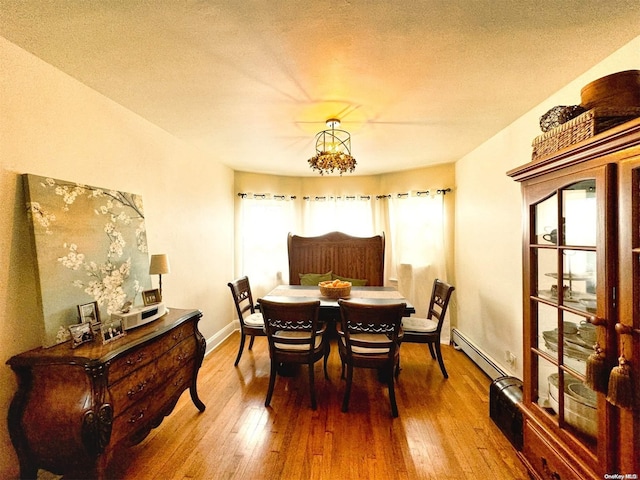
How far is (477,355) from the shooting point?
3.18m

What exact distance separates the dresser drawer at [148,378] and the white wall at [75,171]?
55 cm

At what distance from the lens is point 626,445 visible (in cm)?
103

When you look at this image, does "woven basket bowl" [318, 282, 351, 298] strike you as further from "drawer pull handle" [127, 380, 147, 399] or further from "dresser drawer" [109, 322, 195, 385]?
"drawer pull handle" [127, 380, 147, 399]

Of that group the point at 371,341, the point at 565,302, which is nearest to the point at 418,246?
the point at 371,341

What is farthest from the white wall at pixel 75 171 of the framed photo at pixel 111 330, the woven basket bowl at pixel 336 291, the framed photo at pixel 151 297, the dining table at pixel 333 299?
the woven basket bowl at pixel 336 291

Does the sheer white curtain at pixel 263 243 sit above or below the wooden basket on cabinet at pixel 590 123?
below

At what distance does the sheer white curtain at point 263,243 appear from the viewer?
4445 millimetres

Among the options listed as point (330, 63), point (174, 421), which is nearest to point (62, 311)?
point (174, 421)

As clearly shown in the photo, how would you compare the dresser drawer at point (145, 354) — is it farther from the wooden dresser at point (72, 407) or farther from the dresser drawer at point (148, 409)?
the dresser drawer at point (148, 409)

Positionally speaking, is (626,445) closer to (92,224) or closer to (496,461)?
(496,461)


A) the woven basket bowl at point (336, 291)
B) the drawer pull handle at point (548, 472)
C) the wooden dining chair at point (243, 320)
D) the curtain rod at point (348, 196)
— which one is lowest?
the drawer pull handle at point (548, 472)

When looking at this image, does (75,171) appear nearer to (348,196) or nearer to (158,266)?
(158,266)

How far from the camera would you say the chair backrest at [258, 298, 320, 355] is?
2332mm

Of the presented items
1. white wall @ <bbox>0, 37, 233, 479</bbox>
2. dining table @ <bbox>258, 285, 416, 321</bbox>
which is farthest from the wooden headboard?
white wall @ <bbox>0, 37, 233, 479</bbox>
